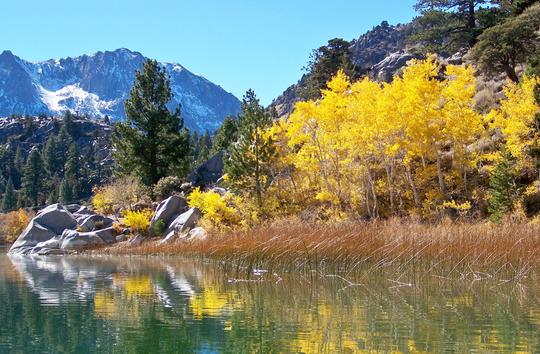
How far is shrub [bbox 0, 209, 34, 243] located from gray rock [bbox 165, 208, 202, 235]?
126 ft

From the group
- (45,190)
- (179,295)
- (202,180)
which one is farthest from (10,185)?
(179,295)

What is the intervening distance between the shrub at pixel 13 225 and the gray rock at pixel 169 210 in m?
35.1

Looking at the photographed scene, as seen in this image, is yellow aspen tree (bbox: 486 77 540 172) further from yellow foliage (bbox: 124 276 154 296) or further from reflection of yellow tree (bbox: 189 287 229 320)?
reflection of yellow tree (bbox: 189 287 229 320)

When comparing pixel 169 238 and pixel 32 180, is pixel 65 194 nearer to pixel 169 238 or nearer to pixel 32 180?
pixel 32 180

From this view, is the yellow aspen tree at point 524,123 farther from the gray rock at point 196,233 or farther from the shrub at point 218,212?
the gray rock at point 196,233

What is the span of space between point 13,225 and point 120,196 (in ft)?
89.8

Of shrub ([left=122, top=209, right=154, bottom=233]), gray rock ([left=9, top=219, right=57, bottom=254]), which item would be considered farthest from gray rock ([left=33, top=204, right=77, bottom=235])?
shrub ([left=122, top=209, right=154, bottom=233])

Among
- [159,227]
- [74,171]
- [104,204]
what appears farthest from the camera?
[74,171]

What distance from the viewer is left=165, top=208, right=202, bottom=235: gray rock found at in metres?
38.2

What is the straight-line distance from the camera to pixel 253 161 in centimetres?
3406

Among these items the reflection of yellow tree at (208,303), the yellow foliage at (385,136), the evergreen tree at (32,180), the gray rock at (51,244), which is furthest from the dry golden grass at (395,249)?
the evergreen tree at (32,180)

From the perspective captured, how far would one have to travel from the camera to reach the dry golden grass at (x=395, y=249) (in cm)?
1383

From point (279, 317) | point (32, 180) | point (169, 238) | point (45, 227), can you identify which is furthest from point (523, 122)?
point (32, 180)

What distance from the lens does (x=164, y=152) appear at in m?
48.3
